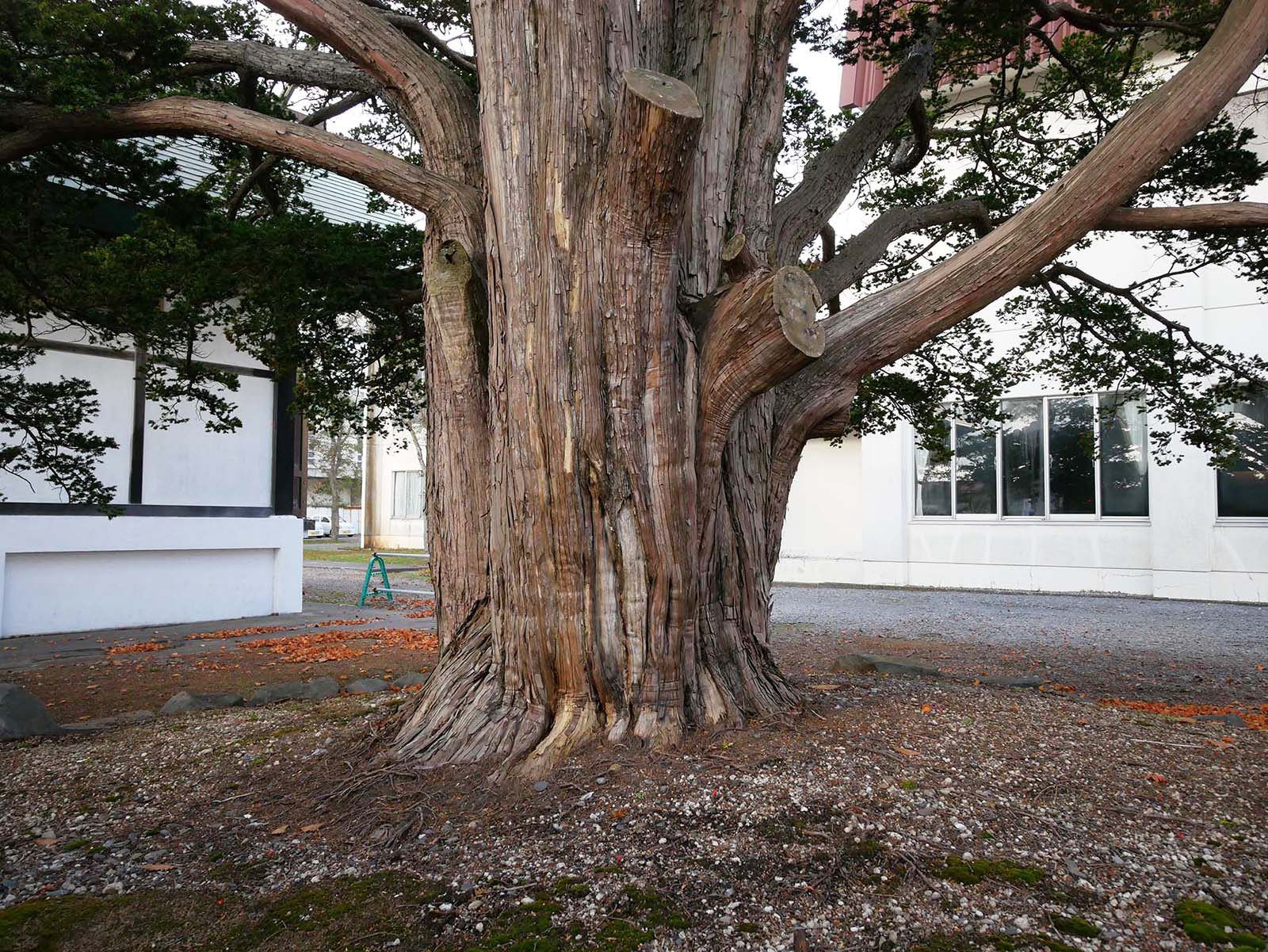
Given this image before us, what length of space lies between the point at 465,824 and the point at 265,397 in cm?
1035

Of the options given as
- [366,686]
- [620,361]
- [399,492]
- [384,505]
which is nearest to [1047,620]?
[366,686]

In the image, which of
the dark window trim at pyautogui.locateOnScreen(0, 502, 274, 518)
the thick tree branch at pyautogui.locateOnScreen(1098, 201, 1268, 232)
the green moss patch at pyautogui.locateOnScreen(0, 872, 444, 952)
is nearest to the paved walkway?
the thick tree branch at pyautogui.locateOnScreen(1098, 201, 1268, 232)

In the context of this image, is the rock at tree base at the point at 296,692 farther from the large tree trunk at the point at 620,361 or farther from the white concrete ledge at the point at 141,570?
the white concrete ledge at the point at 141,570

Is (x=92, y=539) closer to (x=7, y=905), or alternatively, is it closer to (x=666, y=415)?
(x=7, y=905)

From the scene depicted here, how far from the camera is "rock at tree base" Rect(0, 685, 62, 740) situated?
4.84 metres

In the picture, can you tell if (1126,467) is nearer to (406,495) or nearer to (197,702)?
(197,702)

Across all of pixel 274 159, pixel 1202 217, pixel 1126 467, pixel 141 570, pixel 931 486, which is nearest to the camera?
pixel 1202 217

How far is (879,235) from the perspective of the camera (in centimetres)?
569

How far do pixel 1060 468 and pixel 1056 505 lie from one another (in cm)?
67

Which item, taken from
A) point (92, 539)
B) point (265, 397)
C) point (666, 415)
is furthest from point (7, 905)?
point (265, 397)

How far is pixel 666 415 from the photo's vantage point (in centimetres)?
353

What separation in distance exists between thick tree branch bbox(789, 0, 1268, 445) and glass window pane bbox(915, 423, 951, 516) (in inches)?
518

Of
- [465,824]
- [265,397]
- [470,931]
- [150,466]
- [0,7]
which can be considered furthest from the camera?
[265,397]

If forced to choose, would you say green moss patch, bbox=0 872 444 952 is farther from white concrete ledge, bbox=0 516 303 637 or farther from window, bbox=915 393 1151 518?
window, bbox=915 393 1151 518
